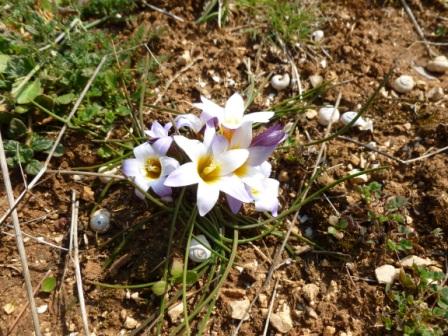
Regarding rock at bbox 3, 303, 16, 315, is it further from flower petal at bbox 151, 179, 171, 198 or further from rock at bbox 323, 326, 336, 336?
rock at bbox 323, 326, 336, 336

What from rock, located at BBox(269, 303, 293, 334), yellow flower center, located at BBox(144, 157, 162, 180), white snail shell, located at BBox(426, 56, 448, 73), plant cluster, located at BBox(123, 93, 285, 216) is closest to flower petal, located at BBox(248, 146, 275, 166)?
plant cluster, located at BBox(123, 93, 285, 216)

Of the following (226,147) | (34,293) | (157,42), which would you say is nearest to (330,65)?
(157,42)

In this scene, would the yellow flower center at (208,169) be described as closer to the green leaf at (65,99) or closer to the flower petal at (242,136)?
the flower petal at (242,136)

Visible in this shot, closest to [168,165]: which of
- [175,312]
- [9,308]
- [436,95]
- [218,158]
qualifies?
[218,158]

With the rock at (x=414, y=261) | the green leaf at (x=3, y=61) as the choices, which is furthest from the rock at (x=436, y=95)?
the green leaf at (x=3, y=61)

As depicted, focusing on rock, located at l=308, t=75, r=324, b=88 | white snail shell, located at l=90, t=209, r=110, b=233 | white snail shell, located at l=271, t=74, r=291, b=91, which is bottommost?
white snail shell, located at l=90, t=209, r=110, b=233

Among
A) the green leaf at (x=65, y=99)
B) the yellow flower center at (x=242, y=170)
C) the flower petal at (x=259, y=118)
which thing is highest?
the green leaf at (x=65, y=99)

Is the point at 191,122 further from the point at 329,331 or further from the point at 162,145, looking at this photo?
the point at 329,331
